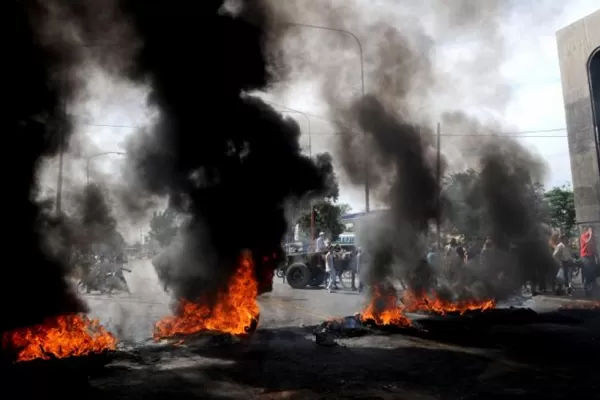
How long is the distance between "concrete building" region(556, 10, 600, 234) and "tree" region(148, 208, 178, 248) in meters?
13.7

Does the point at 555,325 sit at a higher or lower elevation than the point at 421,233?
lower

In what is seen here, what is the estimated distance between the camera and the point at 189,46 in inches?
387

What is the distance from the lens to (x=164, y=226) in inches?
426

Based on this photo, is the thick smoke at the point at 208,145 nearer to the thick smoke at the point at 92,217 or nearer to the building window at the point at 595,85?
the thick smoke at the point at 92,217

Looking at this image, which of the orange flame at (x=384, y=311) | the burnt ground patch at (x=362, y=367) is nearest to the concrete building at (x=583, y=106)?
the burnt ground patch at (x=362, y=367)

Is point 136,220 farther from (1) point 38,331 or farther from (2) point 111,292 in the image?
(2) point 111,292

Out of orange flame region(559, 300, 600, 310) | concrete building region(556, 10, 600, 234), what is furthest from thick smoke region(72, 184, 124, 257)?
concrete building region(556, 10, 600, 234)

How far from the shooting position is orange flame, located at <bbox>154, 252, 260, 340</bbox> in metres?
8.88

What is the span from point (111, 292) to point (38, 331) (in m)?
11.0

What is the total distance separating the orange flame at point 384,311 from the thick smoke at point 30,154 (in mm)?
5341

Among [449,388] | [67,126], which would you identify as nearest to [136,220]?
[67,126]

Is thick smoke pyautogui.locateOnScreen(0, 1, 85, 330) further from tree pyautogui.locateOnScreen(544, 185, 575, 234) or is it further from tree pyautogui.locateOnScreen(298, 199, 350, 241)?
tree pyautogui.locateOnScreen(544, 185, 575, 234)

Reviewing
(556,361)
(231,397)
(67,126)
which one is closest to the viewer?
(231,397)

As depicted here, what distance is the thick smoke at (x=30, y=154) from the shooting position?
6945 mm
